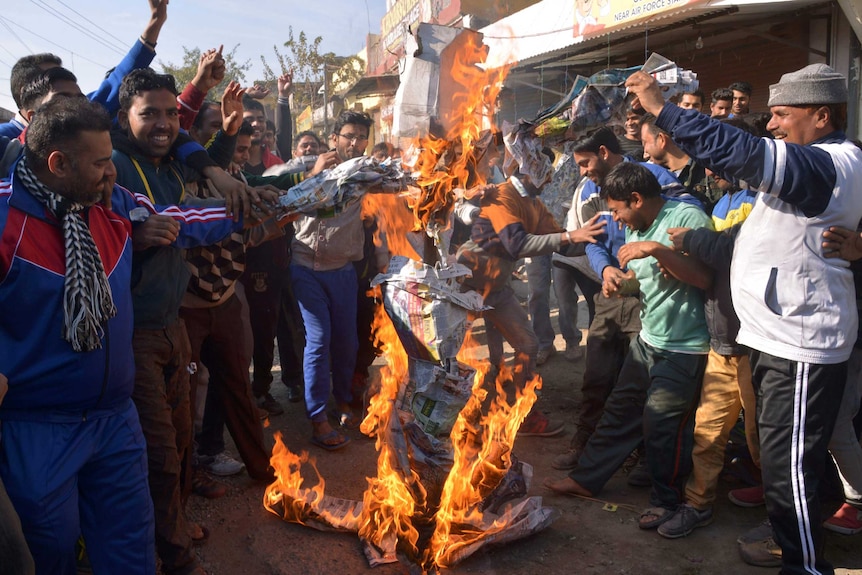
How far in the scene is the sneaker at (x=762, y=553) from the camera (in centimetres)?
320

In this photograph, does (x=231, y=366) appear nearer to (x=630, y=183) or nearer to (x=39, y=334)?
(x=39, y=334)

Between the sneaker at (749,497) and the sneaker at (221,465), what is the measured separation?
326 centimetres

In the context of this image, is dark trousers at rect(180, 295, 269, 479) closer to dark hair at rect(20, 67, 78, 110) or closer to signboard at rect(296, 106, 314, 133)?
dark hair at rect(20, 67, 78, 110)

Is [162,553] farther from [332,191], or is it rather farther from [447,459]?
[332,191]

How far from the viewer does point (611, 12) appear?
826cm

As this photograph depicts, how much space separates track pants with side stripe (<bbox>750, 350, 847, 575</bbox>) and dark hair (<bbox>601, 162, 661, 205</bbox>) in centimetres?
120

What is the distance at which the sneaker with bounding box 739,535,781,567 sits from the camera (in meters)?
3.20

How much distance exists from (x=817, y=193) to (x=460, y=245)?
308cm

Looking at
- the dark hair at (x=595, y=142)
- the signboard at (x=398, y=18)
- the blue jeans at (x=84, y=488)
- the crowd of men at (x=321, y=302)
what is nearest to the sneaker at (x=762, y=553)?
the crowd of men at (x=321, y=302)

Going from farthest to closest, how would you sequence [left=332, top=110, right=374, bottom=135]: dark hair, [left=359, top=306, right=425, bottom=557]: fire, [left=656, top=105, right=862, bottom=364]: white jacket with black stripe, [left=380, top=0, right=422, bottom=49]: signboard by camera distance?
[left=380, top=0, right=422, bottom=49]: signboard < [left=332, top=110, right=374, bottom=135]: dark hair < [left=359, top=306, right=425, bottom=557]: fire < [left=656, top=105, right=862, bottom=364]: white jacket with black stripe

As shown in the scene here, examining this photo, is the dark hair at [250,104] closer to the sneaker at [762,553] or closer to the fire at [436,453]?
the fire at [436,453]

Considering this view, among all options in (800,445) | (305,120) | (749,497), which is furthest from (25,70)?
(305,120)

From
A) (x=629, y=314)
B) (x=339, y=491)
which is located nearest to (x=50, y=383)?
(x=339, y=491)

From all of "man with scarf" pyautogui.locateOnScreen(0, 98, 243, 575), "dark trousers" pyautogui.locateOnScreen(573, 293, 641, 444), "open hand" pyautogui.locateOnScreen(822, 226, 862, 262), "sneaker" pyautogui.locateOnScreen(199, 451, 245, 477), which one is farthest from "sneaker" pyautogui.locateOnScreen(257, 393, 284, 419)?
"open hand" pyautogui.locateOnScreen(822, 226, 862, 262)
